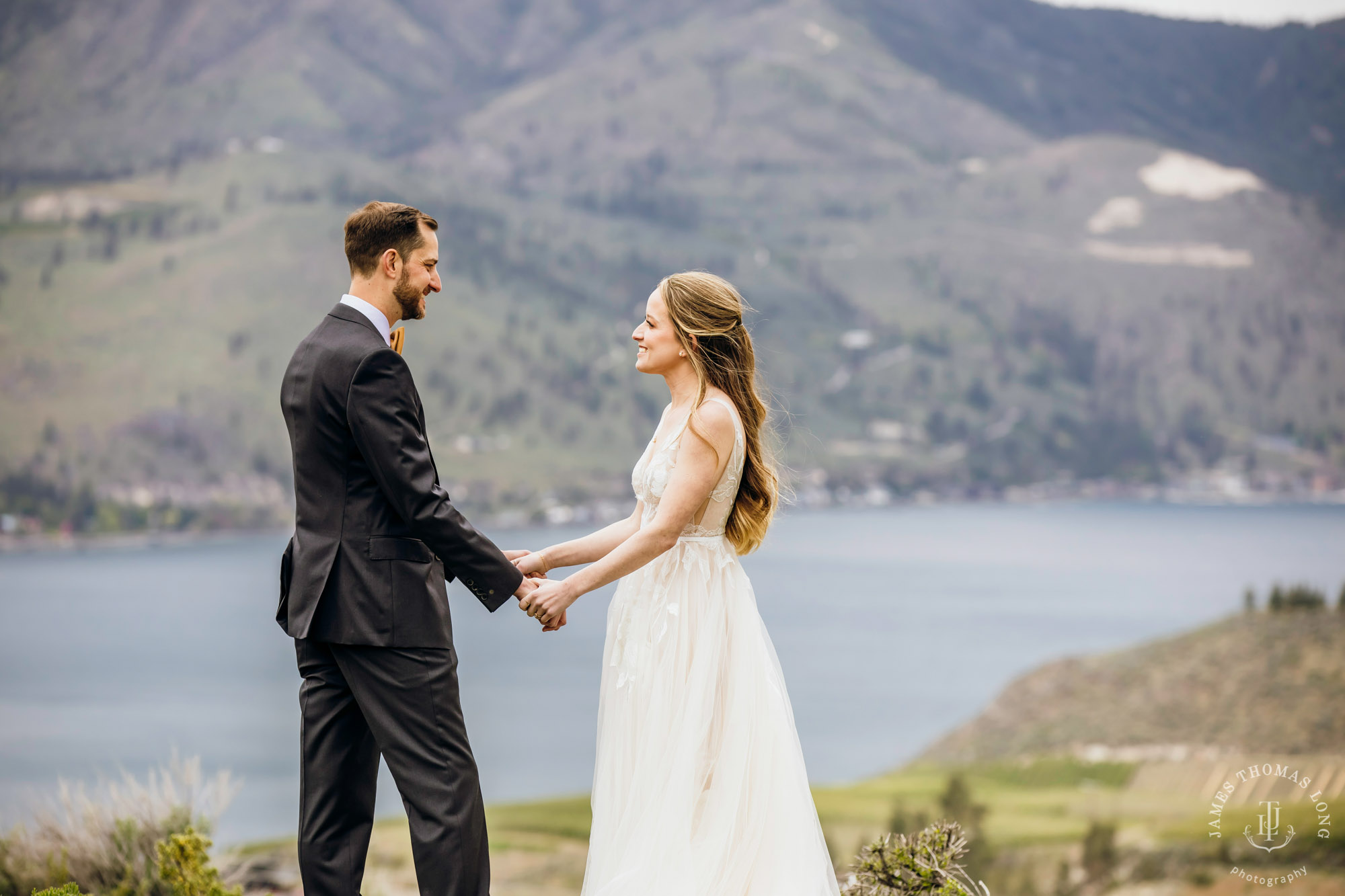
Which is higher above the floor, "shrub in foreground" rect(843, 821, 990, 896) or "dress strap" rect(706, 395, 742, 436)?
"dress strap" rect(706, 395, 742, 436)

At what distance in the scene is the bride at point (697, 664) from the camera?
9.29ft

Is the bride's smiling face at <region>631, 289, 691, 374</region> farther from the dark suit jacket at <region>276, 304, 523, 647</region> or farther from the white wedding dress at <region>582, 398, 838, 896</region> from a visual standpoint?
the dark suit jacket at <region>276, 304, 523, 647</region>

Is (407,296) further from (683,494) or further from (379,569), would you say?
(683,494)

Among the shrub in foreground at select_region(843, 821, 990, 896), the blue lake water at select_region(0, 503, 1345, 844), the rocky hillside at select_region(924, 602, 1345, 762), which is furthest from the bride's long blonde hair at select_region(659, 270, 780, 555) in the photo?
the blue lake water at select_region(0, 503, 1345, 844)

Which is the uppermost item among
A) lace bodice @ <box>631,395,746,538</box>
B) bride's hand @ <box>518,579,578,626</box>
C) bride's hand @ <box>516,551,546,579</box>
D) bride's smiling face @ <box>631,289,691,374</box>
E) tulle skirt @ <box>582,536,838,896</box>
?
bride's smiling face @ <box>631,289,691,374</box>

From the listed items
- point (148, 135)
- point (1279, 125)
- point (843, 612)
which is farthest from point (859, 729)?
point (148, 135)

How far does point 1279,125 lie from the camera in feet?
183

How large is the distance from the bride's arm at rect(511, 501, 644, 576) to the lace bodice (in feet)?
0.67

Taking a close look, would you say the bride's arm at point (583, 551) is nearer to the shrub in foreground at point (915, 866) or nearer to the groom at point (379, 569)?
the groom at point (379, 569)

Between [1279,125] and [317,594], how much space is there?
64043mm

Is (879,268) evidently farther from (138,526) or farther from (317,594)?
(317,594)

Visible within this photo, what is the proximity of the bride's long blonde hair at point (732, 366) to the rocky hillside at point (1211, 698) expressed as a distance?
29.0 meters

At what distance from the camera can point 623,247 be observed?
6844 cm

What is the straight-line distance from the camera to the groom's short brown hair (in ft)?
8.79
